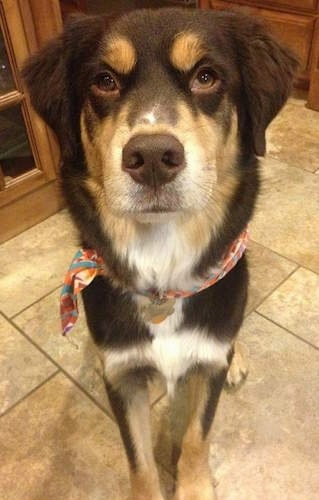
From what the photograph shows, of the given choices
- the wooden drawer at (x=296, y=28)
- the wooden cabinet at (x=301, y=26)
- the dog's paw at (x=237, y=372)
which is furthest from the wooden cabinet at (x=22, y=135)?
the wooden drawer at (x=296, y=28)

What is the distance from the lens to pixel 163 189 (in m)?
0.88

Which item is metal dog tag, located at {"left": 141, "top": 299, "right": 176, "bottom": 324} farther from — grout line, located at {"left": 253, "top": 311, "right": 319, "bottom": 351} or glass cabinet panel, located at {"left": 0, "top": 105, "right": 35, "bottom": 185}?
glass cabinet panel, located at {"left": 0, "top": 105, "right": 35, "bottom": 185}

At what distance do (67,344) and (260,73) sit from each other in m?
1.09

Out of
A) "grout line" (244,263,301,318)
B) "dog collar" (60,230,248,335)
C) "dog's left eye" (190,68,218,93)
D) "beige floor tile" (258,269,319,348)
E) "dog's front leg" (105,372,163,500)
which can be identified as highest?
"dog's left eye" (190,68,218,93)

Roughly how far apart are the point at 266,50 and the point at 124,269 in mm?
582

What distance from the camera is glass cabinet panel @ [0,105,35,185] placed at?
6.52 ft

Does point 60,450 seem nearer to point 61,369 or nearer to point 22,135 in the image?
point 61,369

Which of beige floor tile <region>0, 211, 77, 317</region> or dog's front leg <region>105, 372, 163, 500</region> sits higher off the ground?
dog's front leg <region>105, 372, 163, 500</region>

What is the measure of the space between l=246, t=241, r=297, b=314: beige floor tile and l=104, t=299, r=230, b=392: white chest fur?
0.65m

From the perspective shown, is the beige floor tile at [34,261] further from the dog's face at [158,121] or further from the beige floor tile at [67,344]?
the dog's face at [158,121]

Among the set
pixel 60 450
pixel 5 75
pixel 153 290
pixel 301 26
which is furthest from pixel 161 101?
pixel 301 26

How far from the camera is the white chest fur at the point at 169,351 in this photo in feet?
3.65

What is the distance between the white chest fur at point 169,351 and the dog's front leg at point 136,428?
5 cm

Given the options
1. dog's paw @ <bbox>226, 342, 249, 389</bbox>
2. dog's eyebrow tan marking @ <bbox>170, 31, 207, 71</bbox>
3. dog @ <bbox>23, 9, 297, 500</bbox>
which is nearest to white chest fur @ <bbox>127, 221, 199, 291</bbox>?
dog @ <bbox>23, 9, 297, 500</bbox>
